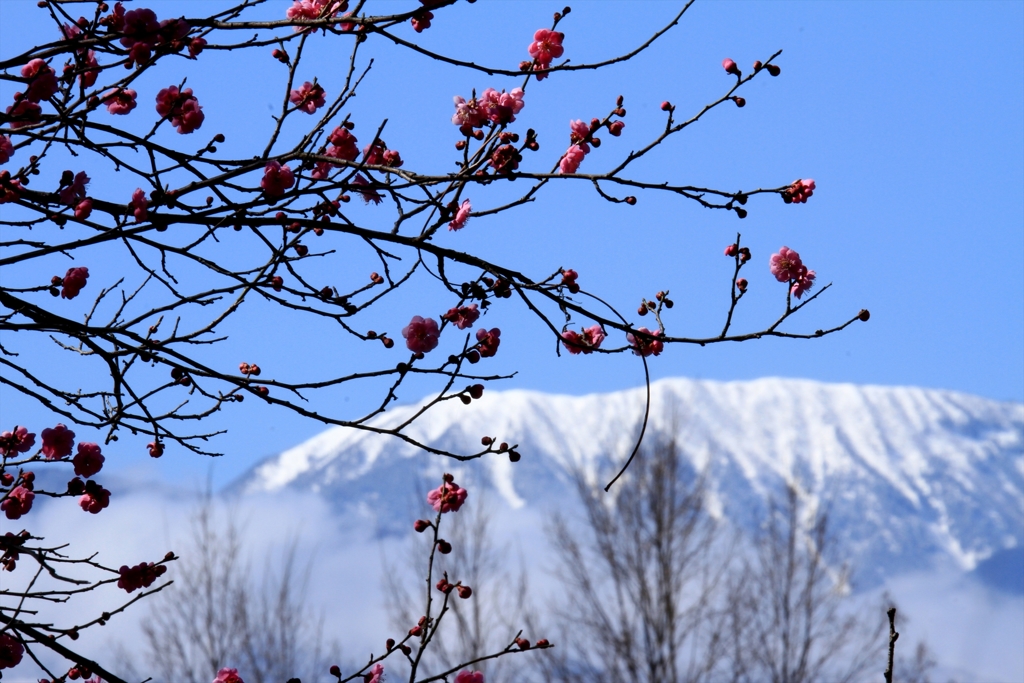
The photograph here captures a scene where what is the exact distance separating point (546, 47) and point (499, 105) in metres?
0.30

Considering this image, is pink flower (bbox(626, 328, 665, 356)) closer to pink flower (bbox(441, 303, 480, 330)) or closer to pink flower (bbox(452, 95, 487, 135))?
pink flower (bbox(441, 303, 480, 330))

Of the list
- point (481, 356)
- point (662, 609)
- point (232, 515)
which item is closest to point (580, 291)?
point (481, 356)

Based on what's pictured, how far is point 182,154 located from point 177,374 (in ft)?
1.64

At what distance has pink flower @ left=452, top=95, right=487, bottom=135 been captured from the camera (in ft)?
9.16

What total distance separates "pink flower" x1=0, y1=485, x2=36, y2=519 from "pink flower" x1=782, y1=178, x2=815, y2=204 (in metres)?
2.21

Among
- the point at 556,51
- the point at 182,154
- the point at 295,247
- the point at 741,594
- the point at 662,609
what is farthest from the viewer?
the point at 741,594

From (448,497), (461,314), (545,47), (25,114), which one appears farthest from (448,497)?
(25,114)

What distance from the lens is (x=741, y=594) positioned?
45.3 feet

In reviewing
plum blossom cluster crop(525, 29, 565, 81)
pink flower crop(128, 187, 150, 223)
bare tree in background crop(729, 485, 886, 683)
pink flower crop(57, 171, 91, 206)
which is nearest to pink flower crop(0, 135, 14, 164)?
pink flower crop(57, 171, 91, 206)

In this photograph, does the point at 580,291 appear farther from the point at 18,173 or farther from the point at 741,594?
the point at 741,594

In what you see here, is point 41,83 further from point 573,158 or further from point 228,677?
point 228,677

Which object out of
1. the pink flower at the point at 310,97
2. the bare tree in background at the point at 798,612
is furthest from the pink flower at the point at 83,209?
the bare tree in background at the point at 798,612

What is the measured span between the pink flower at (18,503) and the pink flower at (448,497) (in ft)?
3.66

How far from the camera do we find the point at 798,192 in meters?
2.94
